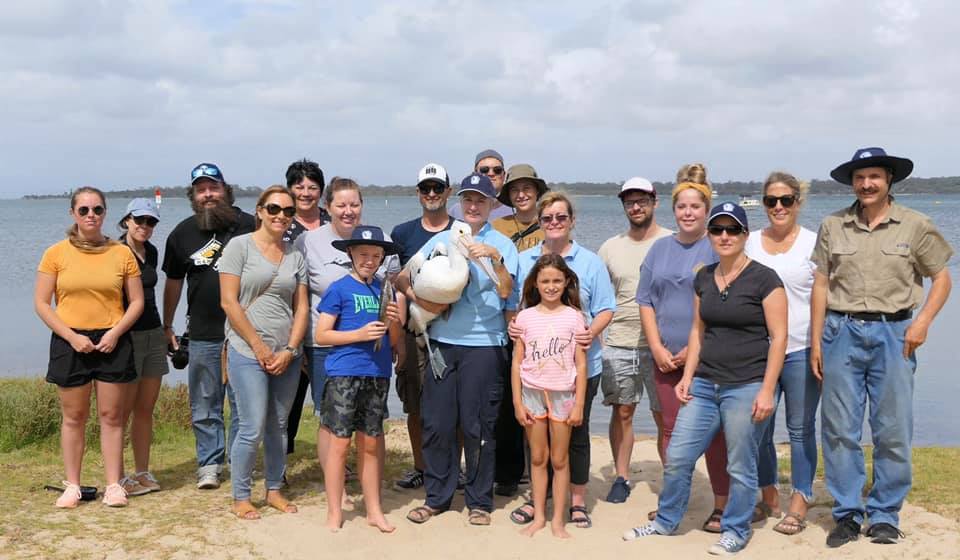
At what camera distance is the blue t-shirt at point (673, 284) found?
5.27 m

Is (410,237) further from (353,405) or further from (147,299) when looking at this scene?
(147,299)

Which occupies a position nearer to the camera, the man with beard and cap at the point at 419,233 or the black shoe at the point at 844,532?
the black shoe at the point at 844,532

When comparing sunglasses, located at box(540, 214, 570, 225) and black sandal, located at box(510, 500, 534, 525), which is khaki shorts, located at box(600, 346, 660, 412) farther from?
sunglasses, located at box(540, 214, 570, 225)

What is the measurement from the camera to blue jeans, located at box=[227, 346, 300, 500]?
5383mm

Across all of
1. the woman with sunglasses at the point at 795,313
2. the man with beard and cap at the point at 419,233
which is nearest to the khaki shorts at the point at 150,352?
the man with beard and cap at the point at 419,233

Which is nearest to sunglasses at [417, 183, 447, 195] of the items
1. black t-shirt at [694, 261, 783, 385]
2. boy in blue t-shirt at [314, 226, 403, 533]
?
boy in blue t-shirt at [314, 226, 403, 533]

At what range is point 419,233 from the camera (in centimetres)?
586

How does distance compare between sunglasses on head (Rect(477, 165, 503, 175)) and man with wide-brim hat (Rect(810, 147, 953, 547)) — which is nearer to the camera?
man with wide-brim hat (Rect(810, 147, 953, 547))

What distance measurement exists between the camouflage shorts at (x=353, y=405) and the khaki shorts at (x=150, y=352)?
4.69 ft

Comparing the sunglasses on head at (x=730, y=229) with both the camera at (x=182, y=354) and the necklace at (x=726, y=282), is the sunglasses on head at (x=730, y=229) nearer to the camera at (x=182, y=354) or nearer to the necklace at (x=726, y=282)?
the necklace at (x=726, y=282)

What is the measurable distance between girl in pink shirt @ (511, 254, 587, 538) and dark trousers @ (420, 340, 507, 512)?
0.70ft

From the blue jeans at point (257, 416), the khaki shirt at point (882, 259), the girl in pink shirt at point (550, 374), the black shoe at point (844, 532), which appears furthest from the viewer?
the blue jeans at point (257, 416)

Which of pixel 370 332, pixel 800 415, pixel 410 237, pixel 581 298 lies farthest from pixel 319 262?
pixel 800 415

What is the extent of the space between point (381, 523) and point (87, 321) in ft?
7.70
